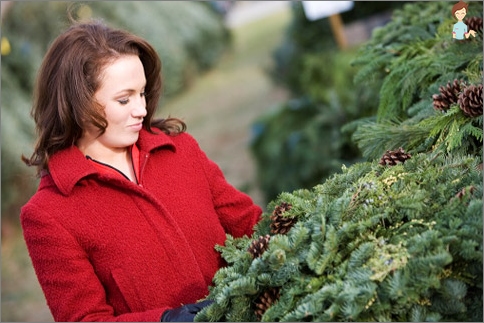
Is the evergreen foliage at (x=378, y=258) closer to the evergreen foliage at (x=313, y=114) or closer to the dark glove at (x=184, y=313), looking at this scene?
the dark glove at (x=184, y=313)

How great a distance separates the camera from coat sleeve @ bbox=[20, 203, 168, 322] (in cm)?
188

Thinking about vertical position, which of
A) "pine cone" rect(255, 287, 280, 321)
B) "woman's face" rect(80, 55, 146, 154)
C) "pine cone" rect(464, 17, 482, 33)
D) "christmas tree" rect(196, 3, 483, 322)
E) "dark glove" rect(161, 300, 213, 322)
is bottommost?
"dark glove" rect(161, 300, 213, 322)

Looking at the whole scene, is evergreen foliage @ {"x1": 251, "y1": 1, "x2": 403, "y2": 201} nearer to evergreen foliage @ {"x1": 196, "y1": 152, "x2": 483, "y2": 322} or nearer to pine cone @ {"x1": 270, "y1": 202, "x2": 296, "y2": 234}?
pine cone @ {"x1": 270, "y1": 202, "x2": 296, "y2": 234}

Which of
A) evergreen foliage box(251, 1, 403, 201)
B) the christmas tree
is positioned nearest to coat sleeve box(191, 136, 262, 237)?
the christmas tree

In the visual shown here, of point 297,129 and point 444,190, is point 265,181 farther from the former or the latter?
point 444,190

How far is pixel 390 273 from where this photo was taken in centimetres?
149

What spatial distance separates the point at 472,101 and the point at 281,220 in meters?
0.65

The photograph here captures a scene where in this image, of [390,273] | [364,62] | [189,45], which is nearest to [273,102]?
[189,45]

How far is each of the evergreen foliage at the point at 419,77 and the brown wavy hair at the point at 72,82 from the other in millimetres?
856

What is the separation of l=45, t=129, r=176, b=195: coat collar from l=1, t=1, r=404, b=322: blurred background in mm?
671

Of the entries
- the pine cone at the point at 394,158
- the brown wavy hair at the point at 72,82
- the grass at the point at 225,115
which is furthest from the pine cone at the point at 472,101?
the grass at the point at 225,115

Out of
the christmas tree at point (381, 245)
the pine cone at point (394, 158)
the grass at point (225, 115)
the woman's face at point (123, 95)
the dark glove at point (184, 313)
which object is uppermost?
the woman's face at point (123, 95)

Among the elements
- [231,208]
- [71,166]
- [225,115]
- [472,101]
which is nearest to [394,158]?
[472,101]

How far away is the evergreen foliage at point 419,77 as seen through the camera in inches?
81.0
